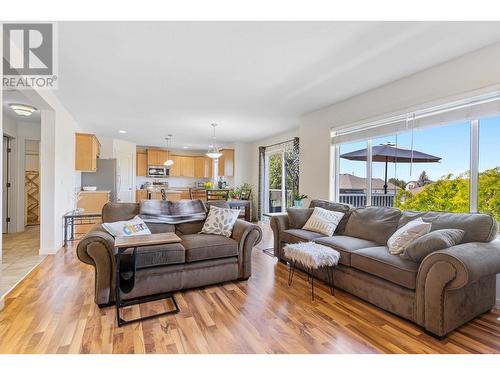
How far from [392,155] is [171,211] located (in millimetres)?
3124

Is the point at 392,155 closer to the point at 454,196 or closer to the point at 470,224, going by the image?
the point at 454,196

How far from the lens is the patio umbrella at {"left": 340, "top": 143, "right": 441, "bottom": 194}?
10.5 ft

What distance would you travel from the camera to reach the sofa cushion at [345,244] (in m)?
2.68

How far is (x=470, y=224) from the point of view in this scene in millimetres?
2320

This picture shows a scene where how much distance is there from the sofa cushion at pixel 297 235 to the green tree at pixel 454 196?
1261 mm

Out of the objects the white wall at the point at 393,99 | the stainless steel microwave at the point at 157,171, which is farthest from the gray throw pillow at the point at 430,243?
the stainless steel microwave at the point at 157,171

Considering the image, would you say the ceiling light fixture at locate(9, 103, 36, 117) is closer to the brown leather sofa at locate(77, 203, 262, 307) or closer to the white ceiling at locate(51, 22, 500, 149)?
the white ceiling at locate(51, 22, 500, 149)

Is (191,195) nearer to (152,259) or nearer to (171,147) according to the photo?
(171,147)

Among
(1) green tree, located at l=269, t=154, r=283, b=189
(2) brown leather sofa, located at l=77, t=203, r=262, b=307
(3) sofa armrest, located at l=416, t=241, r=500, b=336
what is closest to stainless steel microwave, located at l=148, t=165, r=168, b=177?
(1) green tree, located at l=269, t=154, r=283, b=189

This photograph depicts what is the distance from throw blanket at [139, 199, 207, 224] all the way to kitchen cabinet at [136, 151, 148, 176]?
5783 millimetres

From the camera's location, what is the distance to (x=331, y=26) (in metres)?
2.11

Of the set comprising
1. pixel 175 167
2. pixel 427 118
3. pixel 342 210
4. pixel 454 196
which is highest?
pixel 427 118

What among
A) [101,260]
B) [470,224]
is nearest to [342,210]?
[470,224]
